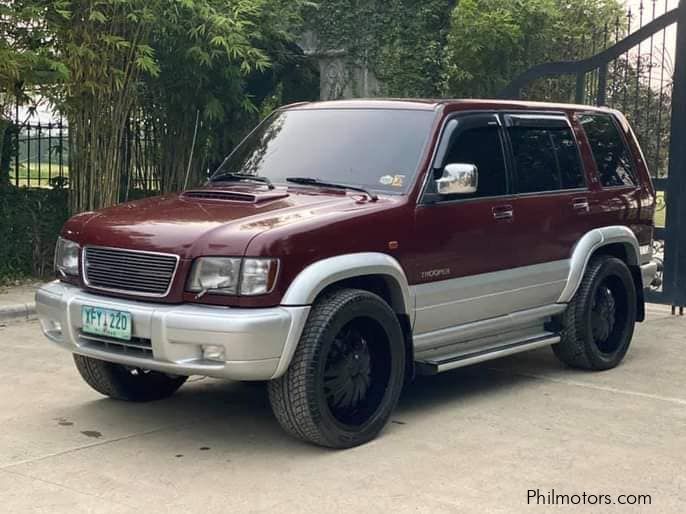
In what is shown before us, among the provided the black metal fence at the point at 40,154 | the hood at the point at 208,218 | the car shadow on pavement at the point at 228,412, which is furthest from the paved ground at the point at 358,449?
the black metal fence at the point at 40,154

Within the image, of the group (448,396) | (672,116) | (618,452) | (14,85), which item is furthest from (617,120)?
(14,85)

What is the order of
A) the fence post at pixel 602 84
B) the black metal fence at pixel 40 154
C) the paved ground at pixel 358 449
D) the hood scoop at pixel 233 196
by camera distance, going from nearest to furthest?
1. the paved ground at pixel 358 449
2. the hood scoop at pixel 233 196
3. the fence post at pixel 602 84
4. the black metal fence at pixel 40 154

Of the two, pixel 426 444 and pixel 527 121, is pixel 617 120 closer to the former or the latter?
pixel 527 121

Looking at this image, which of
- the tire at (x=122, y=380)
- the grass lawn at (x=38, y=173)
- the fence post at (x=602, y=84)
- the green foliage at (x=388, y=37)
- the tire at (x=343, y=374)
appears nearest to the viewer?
the tire at (x=343, y=374)

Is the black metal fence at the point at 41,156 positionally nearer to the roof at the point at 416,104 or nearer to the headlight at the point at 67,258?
the roof at the point at 416,104

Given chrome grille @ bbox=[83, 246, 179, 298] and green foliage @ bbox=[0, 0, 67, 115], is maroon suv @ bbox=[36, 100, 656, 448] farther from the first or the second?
green foliage @ bbox=[0, 0, 67, 115]

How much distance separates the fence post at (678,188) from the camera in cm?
897

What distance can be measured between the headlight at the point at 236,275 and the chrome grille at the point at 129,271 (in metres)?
0.16

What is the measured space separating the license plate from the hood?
34 centimetres

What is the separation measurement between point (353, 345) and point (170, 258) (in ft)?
3.45

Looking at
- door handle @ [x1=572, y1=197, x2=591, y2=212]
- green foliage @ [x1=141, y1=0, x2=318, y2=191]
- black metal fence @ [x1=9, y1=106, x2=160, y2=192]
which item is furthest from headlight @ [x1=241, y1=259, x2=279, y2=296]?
black metal fence @ [x1=9, y1=106, x2=160, y2=192]

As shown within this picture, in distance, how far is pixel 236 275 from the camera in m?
4.66

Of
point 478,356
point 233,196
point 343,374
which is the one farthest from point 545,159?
point 343,374

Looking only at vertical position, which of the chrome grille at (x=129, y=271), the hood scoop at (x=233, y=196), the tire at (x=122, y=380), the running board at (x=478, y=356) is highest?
the hood scoop at (x=233, y=196)
